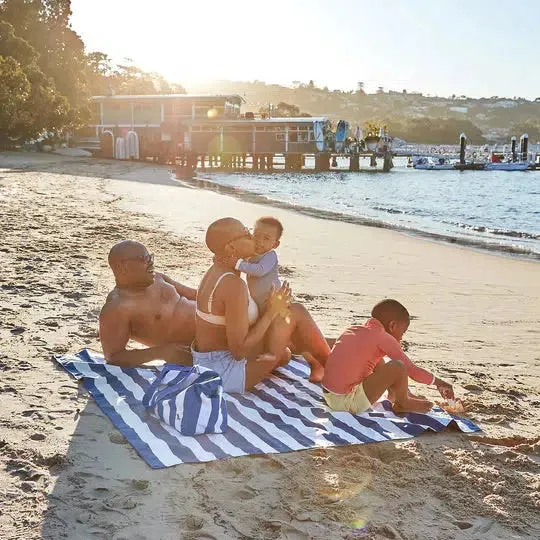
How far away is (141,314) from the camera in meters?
4.73

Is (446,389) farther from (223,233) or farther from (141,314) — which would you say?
(141,314)

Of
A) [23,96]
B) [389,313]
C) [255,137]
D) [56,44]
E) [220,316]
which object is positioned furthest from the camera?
[255,137]

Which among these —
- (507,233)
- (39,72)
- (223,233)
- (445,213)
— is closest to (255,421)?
(223,233)

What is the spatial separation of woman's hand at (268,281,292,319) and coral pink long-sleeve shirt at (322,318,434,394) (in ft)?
1.65

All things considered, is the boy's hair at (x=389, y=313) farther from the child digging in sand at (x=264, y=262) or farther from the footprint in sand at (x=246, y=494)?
the footprint in sand at (x=246, y=494)

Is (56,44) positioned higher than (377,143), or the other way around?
(56,44)

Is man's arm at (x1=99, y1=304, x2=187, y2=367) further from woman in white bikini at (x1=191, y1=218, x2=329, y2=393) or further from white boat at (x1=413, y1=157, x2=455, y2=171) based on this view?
white boat at (x1=413, y1=157, x2=455, y2=171)

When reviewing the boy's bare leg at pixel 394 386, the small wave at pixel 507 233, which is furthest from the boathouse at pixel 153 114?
the boy's bare leg at pixel 394 386

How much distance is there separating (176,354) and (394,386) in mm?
1511

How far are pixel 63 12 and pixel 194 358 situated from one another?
4893cm

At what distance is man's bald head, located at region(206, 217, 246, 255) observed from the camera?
4113 mm

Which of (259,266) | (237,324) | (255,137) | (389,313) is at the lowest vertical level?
(237,324)

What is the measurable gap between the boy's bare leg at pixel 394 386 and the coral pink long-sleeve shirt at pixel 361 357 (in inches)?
2.1

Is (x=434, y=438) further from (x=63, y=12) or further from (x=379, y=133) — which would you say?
(x=379, y=133)
